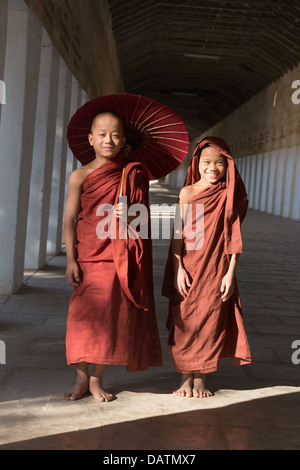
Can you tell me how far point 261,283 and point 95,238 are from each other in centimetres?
478

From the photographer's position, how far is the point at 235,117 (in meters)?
35.5

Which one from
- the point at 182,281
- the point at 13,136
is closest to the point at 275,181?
the point at 13,136

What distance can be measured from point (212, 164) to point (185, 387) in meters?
1.35

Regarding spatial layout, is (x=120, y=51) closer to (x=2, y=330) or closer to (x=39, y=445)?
(x=2, y=330)

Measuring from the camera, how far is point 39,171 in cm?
810

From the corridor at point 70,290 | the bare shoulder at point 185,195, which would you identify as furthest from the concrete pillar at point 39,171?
the bare shoulder at point 185,195

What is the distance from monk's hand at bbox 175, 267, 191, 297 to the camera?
387 centimetres

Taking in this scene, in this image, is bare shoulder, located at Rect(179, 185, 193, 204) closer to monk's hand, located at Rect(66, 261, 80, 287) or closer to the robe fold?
the robe fold

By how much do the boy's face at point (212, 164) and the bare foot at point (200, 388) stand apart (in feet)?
3.88

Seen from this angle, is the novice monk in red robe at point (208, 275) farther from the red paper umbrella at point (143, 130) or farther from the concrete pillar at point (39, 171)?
the concrete pillar at point (39, 171)

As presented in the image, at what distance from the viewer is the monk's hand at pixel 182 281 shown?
12.7 feet

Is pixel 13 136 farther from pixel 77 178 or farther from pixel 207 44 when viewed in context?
pixel 207 44

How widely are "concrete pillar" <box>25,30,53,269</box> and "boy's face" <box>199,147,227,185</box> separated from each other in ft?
14.6

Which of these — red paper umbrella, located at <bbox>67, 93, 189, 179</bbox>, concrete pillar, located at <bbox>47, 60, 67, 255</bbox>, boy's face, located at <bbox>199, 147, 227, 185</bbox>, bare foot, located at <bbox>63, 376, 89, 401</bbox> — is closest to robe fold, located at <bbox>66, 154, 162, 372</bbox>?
bare foot, located at <bbox>63, 376, 89, 401</bbox>
